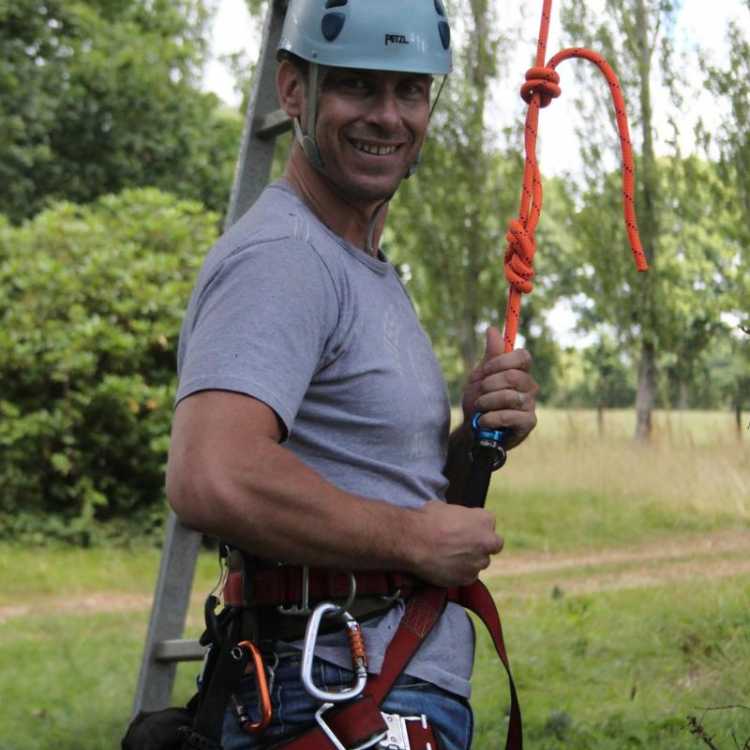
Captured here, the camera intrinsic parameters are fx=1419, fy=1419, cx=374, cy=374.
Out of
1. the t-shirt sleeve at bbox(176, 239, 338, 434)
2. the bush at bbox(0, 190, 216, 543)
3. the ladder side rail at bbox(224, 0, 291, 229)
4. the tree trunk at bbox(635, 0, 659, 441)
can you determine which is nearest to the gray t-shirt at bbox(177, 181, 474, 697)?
the t-shirt sleeve at bbox(176, 239, 338, 434)

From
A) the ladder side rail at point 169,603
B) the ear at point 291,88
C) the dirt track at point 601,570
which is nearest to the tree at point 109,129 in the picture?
the dirt track at point 601,570

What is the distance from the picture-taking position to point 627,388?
19.6 metres

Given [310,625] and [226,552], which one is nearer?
[310,625]

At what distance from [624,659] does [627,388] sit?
43.1ft

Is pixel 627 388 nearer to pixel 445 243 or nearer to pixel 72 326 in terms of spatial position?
pixel 445 243

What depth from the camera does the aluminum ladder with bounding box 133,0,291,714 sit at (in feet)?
15.6

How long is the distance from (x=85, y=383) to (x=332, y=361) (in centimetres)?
897

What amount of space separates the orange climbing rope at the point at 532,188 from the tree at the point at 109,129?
1675cm

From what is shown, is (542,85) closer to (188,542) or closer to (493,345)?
(493,345)

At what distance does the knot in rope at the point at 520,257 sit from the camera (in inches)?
104

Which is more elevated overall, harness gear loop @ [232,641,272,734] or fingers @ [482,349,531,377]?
fingers @ [482,349,531,377]

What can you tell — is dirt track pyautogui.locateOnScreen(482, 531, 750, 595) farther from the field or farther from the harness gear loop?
the harness gear loop

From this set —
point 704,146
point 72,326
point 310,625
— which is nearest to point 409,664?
point 310,625

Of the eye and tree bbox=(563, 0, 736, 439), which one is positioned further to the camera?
tree bbox=(563, 0, 736, 439)
